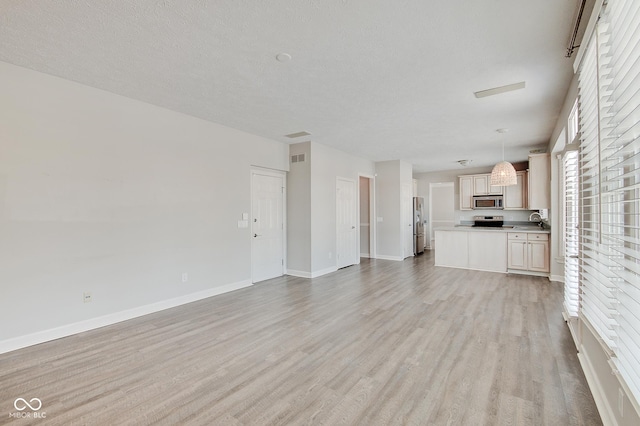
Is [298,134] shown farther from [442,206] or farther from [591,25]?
[442,206]

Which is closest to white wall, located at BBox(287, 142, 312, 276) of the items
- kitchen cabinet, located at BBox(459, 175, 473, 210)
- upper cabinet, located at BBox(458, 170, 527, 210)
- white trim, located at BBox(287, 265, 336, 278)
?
white trim, located at BBox(287, 265, 336, 278)

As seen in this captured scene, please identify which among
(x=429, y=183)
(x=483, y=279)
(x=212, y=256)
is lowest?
(x=483, y=279)

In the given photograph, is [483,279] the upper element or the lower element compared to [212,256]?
lower

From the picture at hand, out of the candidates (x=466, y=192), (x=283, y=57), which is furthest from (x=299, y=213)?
(x=466, y=192)

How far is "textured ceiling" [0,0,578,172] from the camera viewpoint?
216 cm

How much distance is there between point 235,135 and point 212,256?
203 centimetres

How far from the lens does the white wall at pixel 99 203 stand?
9.58ft

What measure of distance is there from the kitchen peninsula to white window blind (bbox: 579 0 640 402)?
4573 mm

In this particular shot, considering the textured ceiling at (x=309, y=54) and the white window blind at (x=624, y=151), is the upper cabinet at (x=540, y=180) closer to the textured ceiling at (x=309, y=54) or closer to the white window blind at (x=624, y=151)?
the textured ceiling at (x=309, y=54)

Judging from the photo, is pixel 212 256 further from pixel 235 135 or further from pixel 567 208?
pixel 567 208

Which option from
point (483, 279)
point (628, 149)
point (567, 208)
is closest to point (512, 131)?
point (567, 208)

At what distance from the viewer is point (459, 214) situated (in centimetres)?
933

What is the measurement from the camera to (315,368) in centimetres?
253

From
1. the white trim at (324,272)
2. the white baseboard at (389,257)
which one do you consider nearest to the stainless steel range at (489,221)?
the white baseboard at (389,257)
